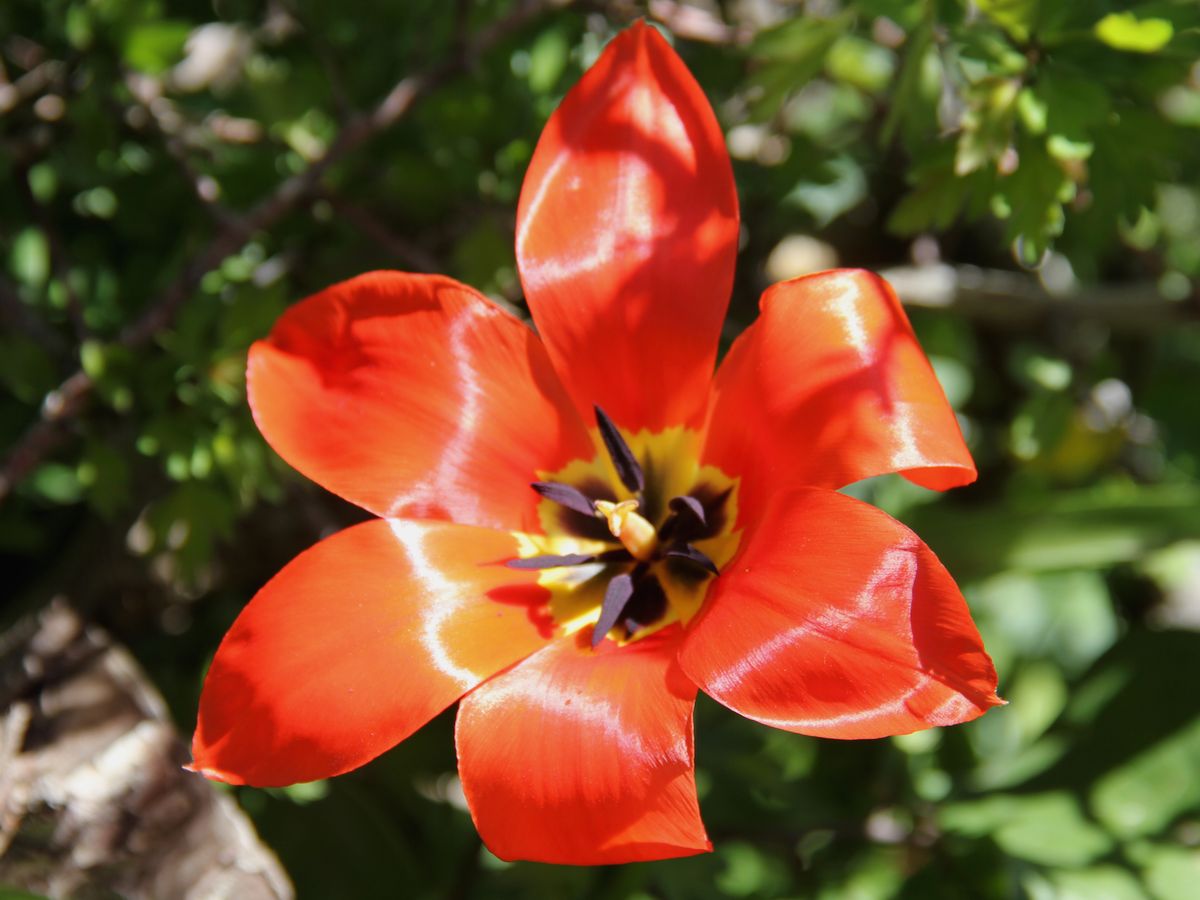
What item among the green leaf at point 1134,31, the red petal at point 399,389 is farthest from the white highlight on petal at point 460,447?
the green leaf at point 1134,31

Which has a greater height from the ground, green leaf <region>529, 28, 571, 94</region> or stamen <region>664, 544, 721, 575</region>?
green leaf <region>529, 28, 571, 94</region>

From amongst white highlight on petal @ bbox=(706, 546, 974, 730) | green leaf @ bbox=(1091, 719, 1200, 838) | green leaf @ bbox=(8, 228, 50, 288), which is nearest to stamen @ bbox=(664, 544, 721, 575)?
white highlight on petal @ bbox=(706, 546, 974, 730)

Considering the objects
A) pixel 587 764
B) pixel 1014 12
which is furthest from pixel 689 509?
pixel 1014 12

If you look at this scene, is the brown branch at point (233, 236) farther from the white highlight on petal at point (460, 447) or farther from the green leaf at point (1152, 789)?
the green leaf at point (1152, 789)

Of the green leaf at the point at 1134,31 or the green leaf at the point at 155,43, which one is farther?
the green leaf at the point at 155,43

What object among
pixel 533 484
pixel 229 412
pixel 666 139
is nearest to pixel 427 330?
pixel 533 484

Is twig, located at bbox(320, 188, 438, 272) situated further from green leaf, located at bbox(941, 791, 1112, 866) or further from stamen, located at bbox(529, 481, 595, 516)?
green leaf, located at bbox(941, 791, 1112, 866)

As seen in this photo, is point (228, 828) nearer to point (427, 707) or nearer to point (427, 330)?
point (427, 707)

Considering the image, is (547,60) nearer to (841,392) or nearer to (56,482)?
(841,392)
